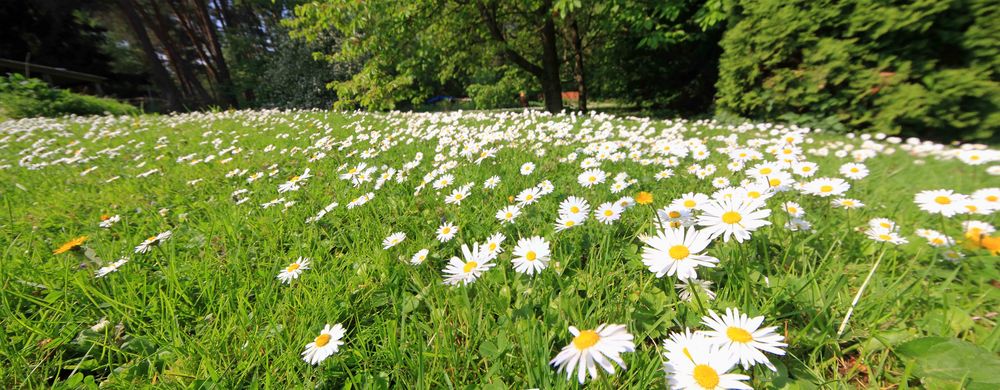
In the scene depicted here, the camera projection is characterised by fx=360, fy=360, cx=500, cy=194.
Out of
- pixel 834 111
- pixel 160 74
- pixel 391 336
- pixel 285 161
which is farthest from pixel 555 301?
pixel 160 74

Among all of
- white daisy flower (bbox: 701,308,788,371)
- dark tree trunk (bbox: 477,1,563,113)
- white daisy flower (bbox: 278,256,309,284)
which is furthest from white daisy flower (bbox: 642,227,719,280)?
dark tree trunk (bbox: 477,1,563,113)

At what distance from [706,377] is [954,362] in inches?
23.9

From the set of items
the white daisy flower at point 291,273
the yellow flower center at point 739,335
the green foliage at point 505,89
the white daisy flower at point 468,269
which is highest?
the white daisy flower at point 468,269

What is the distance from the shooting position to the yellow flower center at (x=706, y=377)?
2.15 feet

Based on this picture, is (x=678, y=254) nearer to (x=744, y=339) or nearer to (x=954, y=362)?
(x=744, y=339)

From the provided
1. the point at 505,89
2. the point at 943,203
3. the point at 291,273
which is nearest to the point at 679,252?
the point at 943,203

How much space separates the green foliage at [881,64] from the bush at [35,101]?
1754 centimetres

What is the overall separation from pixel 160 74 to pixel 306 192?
2673 centimetres

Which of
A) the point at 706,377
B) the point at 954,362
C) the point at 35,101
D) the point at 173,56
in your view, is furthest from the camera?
the point at 173,56

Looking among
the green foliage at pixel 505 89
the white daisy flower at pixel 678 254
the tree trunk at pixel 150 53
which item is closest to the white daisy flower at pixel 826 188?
the white daisy flower at pixel 678 254

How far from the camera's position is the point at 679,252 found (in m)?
0.92

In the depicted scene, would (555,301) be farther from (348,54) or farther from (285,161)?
(348,54)

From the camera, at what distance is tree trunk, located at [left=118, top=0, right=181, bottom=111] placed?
1901 cm

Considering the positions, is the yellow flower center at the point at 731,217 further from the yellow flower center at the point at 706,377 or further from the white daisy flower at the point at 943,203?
the white daisy flower at the point at 943,203
